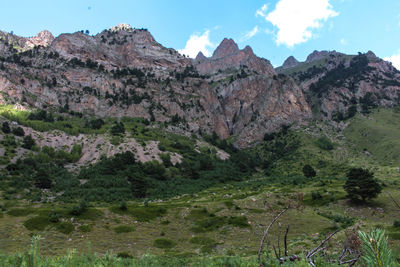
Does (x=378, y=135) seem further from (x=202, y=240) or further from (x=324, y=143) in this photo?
(x=202, y=240)

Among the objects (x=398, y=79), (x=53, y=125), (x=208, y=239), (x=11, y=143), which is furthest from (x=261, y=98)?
(x=208, y=239)

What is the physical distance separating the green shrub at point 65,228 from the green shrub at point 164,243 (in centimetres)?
890

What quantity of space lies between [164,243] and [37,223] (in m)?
13.6

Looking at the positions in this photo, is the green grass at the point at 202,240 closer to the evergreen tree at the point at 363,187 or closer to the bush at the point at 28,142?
the evergreen tree at the point at 363,187

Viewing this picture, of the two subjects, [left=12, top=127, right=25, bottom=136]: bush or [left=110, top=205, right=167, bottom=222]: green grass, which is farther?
[left=12, top=127, right=25, bottom=136]: bush

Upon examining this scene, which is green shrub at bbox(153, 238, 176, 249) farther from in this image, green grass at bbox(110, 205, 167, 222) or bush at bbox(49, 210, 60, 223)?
Result: bush at bbox(49, 210, 60, 223)

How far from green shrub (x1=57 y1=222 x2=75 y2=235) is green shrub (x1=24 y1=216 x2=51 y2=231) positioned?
1.40 metres

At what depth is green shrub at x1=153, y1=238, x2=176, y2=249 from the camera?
24884 millimetres

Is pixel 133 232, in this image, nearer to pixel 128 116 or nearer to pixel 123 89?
pixel 128 116

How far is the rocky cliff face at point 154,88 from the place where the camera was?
127938 mm

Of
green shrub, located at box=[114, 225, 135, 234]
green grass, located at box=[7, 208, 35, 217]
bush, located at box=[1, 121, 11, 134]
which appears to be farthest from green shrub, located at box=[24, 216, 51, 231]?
bush, located at box=[1, 121, 11, 134]

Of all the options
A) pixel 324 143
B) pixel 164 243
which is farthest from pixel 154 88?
pixel 164 243

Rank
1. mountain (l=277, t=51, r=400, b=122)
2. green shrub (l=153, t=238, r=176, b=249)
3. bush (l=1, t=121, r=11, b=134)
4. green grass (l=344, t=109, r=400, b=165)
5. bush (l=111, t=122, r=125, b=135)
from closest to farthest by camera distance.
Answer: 1. green shrub (l=153, t=238, r=176, b=249)
2. bush (l=1, t=121, r=11, b=134)
3. green grass (l=344, t=109, r=400, b=165)
4. bush (l=111, t=122, r=125, b=135)
5. mountain (l=277, t=51, r=400, b=122)

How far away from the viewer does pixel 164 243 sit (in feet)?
84.1
